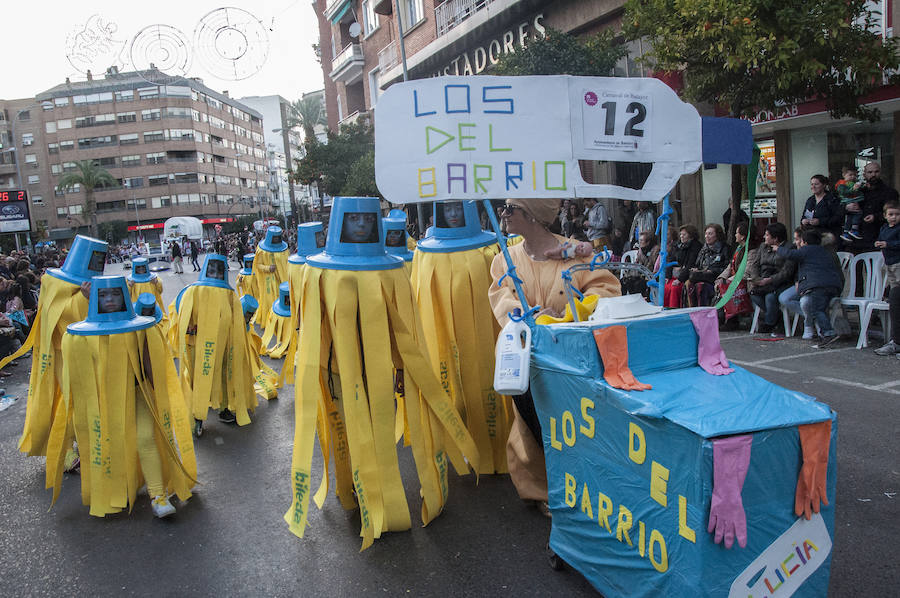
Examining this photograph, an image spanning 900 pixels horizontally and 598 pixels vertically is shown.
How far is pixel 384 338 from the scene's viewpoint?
349 centimetres

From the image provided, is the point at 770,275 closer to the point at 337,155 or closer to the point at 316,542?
the point at 316,542

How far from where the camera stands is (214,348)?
5.71m

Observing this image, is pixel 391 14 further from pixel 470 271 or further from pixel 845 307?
pixel 470 271

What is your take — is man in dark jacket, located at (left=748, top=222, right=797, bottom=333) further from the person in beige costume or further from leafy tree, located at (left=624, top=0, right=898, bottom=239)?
the person in beige costume

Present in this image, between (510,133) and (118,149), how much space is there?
259 feet

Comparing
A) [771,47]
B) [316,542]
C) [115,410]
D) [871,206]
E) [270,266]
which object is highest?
[771,47]

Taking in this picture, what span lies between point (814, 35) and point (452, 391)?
6.21m

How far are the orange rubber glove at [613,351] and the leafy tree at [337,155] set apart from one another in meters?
25.5

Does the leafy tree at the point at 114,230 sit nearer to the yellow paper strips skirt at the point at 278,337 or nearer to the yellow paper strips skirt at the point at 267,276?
the yellow paper strips skirt at the point at 267,276

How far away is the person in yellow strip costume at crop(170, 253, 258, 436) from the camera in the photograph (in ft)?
18.6

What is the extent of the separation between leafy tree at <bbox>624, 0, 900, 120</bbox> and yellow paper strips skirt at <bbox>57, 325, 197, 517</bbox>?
272 inches

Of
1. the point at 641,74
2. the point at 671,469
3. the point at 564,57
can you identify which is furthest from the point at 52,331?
the point at 641,74

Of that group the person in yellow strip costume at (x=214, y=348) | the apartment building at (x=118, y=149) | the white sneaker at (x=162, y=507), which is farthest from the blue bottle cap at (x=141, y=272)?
the apartment building at (x=118, y=149)

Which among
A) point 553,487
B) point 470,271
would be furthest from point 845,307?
point 553,487
